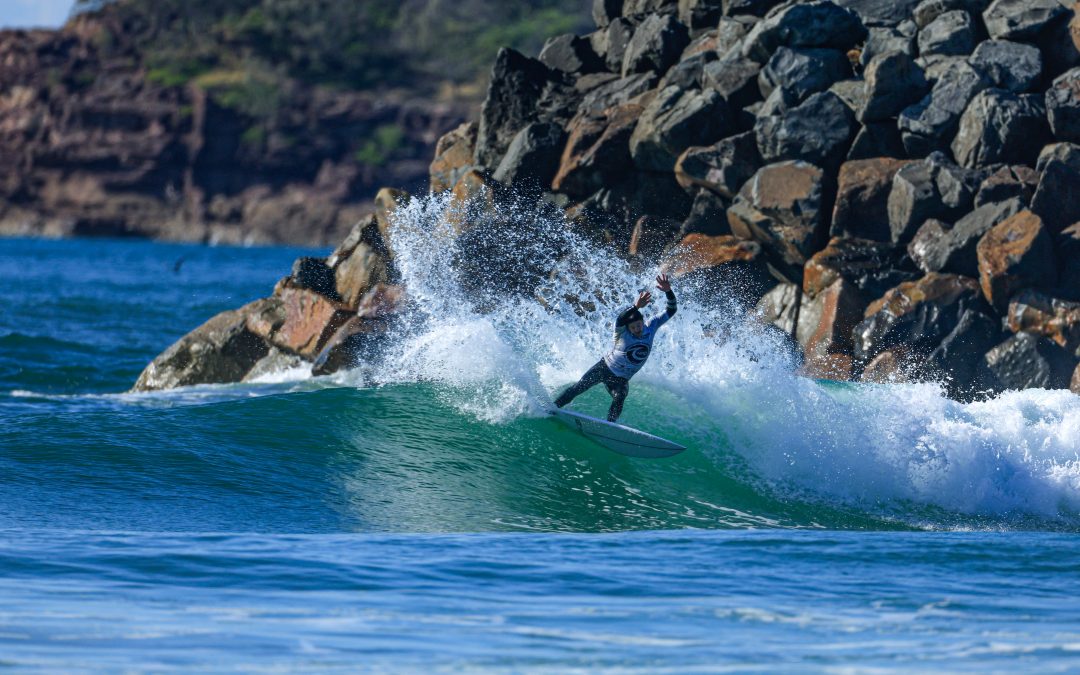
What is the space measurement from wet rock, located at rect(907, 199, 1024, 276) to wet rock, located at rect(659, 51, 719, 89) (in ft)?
17.0

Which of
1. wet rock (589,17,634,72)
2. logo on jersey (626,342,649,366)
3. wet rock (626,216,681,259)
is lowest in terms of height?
logo on jersey (626,342,649,366)

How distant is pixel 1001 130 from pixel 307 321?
1074 cm

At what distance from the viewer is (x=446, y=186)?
76.3 feet

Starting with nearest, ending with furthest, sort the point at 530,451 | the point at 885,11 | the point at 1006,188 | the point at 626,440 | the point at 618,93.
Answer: the point at 626,440 < the point at 530,451 < the point at 1006,188 < the point at 885,11 < the point at 618,93

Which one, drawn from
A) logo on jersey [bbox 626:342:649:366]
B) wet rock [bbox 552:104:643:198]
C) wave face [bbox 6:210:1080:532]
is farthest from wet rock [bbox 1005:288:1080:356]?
logo on jersey [bbox 626:342:649:366]

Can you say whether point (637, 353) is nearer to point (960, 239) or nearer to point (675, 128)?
point (960, 239)

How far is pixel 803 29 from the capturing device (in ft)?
69.1

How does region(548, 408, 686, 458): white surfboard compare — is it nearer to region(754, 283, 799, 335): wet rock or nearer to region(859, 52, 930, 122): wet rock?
region(754, 283, 799, 335): wet rock

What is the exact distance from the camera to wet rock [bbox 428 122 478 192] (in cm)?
2333

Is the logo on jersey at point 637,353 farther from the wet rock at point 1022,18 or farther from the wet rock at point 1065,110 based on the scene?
the wet rock at point 1022,18

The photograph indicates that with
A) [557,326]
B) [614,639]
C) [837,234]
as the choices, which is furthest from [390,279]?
[614,639]

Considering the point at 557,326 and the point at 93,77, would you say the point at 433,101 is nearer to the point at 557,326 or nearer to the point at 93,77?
the point at 93,77

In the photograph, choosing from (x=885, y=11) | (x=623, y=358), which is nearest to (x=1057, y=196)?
(x=885, y=11)

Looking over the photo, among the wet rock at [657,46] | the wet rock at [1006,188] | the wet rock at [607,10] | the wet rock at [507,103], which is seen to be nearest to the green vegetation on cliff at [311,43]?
the wet rock at [607,10]
